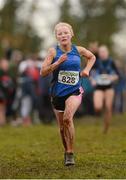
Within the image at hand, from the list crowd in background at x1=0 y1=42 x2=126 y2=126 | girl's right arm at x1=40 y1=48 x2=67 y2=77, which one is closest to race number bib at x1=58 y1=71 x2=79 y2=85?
girl's right arm at x1=40 y1=48 x2=67 y2=77

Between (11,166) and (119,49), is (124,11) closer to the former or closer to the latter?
(119,49)

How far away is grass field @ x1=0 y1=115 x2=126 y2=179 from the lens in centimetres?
1008

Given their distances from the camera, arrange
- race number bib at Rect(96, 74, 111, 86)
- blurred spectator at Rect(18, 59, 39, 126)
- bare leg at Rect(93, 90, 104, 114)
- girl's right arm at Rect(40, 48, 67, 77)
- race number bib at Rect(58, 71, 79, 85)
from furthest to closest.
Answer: blurred spectator at Rect(18, 59, 39, 126), race number bib at Rect(96, 74, 111, 86), bare leg at Rect(93, 90, 104, 114), race number bib at Rect(58, 71, 79, 85), girl's right arm at Rect(40, 48, 67, 77)

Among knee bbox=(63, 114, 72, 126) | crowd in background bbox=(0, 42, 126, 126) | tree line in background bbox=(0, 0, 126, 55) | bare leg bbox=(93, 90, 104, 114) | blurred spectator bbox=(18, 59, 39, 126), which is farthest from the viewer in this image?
tree line in background bbox=(0, 0, 126, 55)

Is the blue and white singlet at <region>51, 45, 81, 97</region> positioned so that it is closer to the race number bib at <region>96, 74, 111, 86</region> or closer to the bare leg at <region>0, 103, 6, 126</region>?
the race number bib at <region>96, 74, 111, 86</region>

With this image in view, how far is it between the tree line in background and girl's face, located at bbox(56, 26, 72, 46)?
97.6 ft

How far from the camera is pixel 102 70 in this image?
1817cm

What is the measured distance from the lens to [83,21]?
141 feet

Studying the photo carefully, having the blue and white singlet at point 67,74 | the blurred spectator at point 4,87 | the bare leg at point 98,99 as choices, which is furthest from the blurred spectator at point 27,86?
the blue and white singlet at point 67,74

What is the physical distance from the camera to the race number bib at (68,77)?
10953 millimetres

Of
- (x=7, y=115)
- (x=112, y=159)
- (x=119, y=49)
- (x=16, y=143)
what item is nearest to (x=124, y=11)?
(x=119, y=49)

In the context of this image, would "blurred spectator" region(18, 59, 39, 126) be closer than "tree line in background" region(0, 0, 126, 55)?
Yes

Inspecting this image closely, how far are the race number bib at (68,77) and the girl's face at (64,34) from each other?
0.47 m

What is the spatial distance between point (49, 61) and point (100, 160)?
2.09 meters
